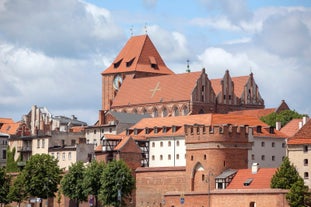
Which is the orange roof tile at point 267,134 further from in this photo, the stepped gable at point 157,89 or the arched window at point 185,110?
the stepped gable at point 157,89

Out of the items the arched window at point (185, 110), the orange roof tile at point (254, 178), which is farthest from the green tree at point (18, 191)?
the arched window at point (185, 110)

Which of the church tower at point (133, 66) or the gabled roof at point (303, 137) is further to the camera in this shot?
the church tower at point (133, 66)

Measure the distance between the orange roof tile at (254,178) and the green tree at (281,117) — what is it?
45725mm

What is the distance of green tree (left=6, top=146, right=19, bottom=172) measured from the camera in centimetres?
15094

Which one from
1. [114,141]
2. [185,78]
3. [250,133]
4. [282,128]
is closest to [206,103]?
[185,78]

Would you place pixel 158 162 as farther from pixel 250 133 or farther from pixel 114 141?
pixel 250 133

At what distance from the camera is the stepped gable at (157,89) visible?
16500cm

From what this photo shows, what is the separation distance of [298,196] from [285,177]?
5.22 m

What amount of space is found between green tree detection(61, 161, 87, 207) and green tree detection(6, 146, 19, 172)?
2699cm

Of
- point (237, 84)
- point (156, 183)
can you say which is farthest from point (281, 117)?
point (156, 183)

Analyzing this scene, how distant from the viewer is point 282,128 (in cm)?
14150

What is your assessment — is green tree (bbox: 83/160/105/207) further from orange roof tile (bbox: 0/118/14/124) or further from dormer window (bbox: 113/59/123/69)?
dormer window (bbox: 113/59/123/69)

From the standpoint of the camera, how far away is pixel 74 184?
124 m

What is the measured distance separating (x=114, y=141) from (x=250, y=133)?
2225 cm
